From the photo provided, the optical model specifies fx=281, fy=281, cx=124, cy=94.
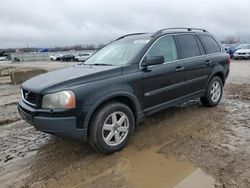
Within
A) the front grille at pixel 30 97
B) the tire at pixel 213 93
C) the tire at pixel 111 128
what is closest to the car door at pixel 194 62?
the tire at pixel 213 93

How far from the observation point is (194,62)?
5.81m

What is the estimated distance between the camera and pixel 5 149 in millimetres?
4695

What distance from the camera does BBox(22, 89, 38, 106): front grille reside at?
406 cm

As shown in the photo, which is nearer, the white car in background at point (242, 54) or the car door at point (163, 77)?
the car door at point (163, 77)

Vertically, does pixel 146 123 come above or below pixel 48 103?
below

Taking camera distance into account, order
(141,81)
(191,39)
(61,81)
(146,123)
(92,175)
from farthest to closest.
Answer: (191,39) < (146,123) < (141,81) < (61,81) < (92,175)

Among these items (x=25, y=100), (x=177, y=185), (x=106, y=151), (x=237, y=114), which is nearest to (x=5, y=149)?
(x=25, y=100)

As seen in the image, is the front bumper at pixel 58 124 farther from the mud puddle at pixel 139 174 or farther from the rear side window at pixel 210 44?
the rear side window at pixel 210 44

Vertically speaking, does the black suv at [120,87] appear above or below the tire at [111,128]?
above

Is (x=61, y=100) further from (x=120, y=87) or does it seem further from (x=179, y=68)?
(x=179, y=68)

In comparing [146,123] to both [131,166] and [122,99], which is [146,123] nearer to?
[122,99]

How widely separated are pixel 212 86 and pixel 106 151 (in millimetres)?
3483

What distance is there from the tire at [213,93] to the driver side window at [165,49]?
1512 millimetres

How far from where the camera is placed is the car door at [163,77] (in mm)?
4801
